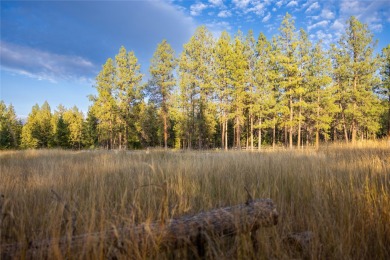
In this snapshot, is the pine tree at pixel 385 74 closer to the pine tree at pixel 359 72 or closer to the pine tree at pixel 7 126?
the pine tree at pixel 359 72

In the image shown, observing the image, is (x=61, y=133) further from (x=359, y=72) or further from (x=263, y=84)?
(x=359, y=72)

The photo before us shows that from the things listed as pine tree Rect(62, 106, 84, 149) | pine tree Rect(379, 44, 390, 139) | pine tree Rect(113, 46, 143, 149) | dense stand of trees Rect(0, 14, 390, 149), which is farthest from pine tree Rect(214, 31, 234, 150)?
pine tree Rect(62, 106, 84, 149)

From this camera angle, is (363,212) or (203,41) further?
(203,41)

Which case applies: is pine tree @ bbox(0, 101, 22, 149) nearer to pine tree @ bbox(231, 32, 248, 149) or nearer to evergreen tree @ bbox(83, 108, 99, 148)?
evergreen tree @ bbox(83, 108, 99, 148)

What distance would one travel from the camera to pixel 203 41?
2777 centimetres

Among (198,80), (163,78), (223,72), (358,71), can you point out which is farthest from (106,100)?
(358,71)

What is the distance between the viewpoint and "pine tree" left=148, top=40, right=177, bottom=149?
29.0m

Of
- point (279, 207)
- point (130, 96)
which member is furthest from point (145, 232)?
point (130, 96)

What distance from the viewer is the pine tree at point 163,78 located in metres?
29.0

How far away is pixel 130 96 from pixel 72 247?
3166cm

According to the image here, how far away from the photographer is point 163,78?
1158 inches

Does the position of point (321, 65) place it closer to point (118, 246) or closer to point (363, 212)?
point (363, 212)

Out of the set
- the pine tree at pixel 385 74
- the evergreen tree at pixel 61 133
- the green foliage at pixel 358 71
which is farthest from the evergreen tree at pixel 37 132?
the pine tree at pixel 385 74

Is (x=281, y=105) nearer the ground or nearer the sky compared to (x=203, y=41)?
nearer the ground
